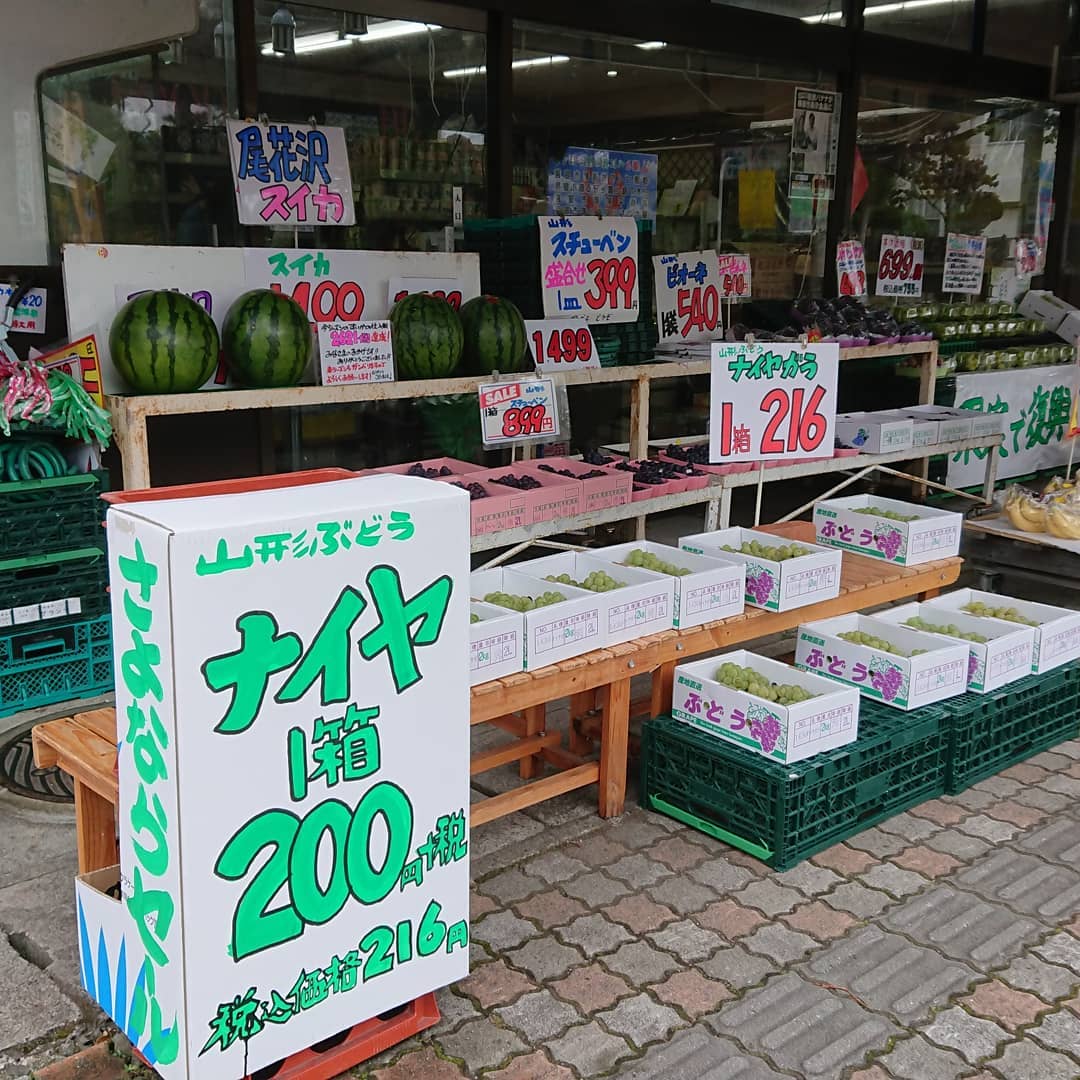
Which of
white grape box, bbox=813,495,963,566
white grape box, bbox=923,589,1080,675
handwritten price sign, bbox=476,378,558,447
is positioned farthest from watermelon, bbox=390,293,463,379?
white grape box, bbox=923,589,1080,675

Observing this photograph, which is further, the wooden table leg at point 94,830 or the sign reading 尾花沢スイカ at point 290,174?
the sign reading 尾花沢スイカ at point 290,174

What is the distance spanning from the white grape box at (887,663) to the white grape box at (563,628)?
97 cm

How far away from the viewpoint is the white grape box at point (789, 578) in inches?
172

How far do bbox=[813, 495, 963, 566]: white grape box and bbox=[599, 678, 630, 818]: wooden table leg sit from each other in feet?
5.64

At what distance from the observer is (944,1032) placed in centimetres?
296

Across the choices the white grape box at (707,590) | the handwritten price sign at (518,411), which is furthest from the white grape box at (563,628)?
the handwritten price sign at (518,411)

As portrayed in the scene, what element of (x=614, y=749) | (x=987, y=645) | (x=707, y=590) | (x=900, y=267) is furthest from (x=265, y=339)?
(x=900, y=267)

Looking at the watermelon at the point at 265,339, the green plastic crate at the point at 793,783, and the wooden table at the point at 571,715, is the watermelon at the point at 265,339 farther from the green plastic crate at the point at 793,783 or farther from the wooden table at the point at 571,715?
the green plastic crate at the point at 793,783

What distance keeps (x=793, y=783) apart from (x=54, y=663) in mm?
3143

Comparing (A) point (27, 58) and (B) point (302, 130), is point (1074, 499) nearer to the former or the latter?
(B) point (302, 130)

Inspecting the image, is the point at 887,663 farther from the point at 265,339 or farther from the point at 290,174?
the point at 290,174

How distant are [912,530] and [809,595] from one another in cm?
83

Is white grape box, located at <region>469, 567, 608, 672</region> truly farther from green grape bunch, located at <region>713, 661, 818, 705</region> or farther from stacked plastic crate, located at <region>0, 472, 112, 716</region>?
stacked plastic crate, located at <region>0, 472, 112, 716</region>

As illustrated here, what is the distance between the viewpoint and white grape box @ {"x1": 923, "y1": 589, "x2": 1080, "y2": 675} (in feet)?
15.0
